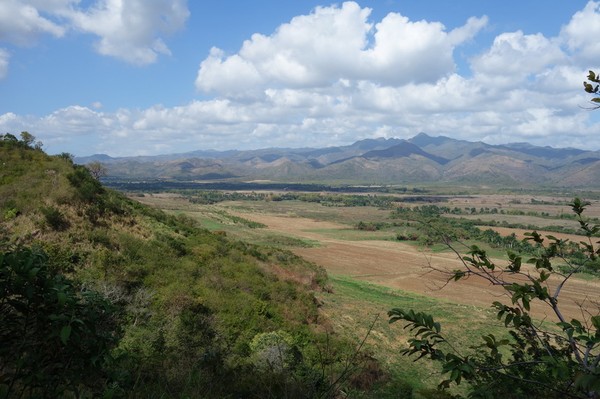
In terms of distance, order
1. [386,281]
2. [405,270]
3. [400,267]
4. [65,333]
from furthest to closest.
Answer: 1. [400,267]
2. [405,270]
3. [386,281]
4. [65,333]

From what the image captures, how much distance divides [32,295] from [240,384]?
11.0 m

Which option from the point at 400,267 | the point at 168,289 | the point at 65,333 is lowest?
the point at 400,267

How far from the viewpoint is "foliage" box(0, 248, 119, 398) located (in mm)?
3178

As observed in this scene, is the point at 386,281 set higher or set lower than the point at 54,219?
lower

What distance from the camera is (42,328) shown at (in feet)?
11.1

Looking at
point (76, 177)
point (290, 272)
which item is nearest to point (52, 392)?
point (76, 177)

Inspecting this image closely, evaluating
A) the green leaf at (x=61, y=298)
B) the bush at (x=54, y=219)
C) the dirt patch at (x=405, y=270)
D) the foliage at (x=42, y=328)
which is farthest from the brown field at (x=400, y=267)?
the green leaf at (x=61, y=298)

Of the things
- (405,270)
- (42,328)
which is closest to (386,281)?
(405,270)

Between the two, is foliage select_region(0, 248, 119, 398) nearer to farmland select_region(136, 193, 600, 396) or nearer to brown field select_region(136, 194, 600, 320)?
farmland select_region(136, 193, 600, 396)

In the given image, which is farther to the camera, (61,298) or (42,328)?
(42,328)

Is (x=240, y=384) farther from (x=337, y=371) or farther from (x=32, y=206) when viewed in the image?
(x=32, y=206)

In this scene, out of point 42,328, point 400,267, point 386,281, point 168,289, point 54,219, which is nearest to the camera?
point 42,328

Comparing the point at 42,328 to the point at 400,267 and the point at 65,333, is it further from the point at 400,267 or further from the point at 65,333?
the point at 400,267

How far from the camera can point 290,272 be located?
40750mm
